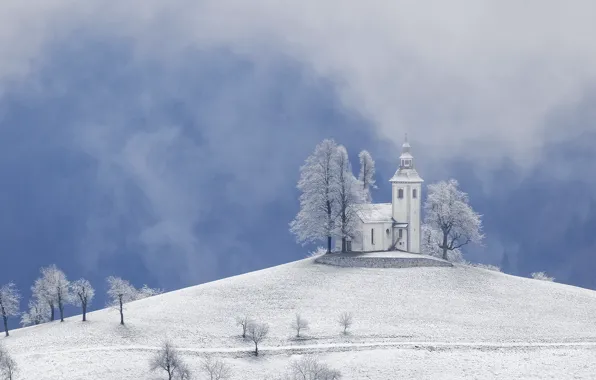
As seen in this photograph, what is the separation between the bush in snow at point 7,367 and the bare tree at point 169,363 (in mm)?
9393

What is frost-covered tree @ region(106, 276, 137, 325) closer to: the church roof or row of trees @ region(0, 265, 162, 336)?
row of trees @ region(0, 265, 162, 336)

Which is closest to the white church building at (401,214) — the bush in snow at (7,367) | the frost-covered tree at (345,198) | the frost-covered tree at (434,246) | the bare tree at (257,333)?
the frost-covered tree at (345,198)

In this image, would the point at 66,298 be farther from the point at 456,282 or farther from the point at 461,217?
the point at 461,217

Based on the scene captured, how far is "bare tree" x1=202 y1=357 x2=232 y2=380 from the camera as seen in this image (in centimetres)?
6378

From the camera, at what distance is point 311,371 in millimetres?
62281

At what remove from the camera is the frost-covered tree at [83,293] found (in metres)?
78.2

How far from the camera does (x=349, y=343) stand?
70.1 metres

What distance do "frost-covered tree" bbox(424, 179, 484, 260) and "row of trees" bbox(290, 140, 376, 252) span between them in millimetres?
9345

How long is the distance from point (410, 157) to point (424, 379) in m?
38.4

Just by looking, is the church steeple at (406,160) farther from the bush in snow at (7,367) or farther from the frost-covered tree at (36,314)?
the bush in snow at (7,367)

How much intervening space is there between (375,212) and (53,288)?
34494 millimetres

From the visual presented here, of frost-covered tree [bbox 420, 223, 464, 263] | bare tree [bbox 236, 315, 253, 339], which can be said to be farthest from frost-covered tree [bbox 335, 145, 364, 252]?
bare tree [bbox 236, 315, 253, 339]

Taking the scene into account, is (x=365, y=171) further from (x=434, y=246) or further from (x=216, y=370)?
(x=216, y=370)

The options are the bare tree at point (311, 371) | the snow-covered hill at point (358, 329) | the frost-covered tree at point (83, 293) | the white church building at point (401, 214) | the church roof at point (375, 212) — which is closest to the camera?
the bare tree at point (311, 371)
